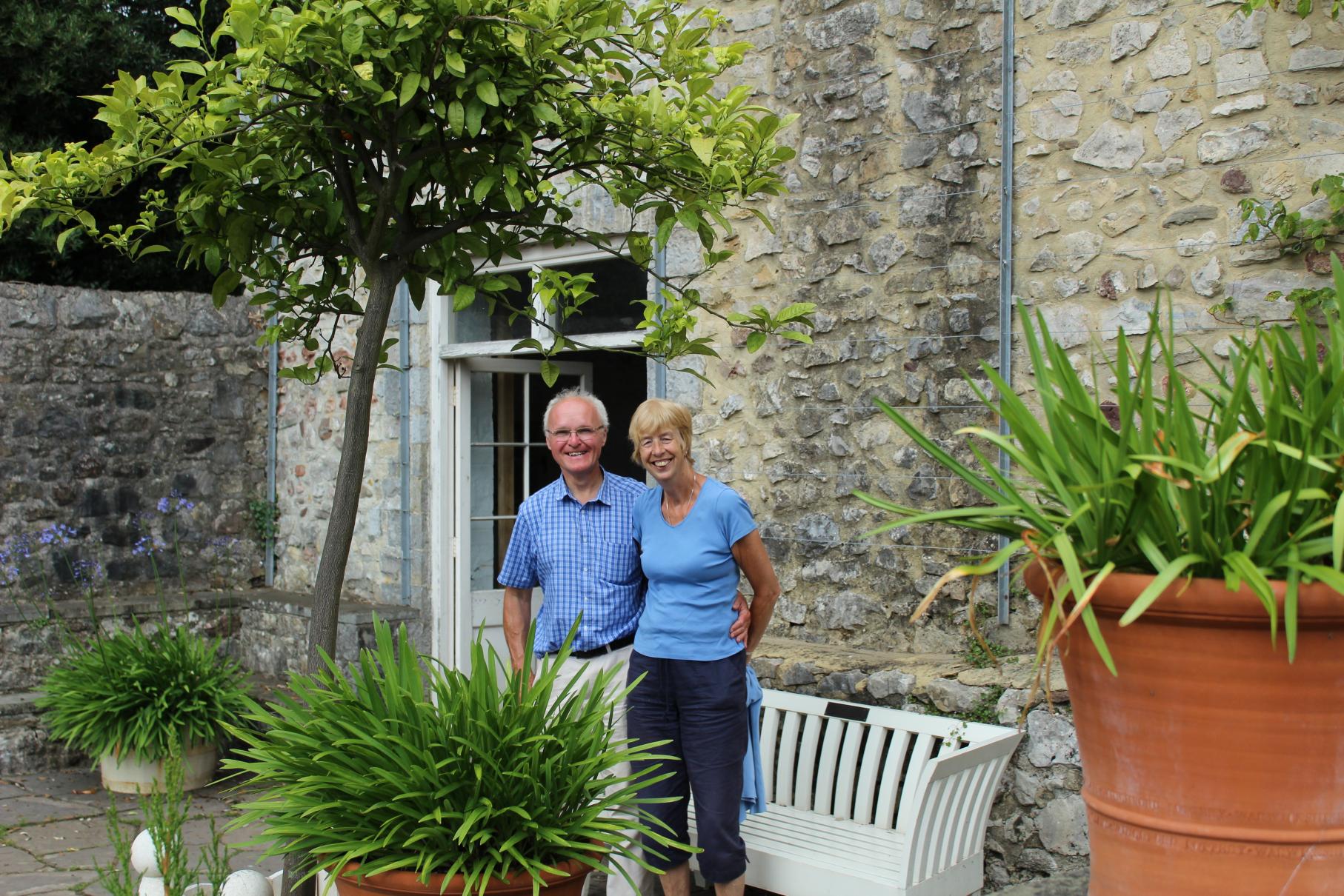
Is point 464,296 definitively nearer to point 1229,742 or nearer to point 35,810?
point 1229,742

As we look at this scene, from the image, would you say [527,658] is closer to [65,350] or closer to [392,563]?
[392,563]

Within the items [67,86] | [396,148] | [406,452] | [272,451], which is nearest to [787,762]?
[396,148]

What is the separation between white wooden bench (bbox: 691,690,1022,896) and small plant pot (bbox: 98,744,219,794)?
2574mm

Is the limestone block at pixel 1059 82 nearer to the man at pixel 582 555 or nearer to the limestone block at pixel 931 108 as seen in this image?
the limestone block at pixel 931 108

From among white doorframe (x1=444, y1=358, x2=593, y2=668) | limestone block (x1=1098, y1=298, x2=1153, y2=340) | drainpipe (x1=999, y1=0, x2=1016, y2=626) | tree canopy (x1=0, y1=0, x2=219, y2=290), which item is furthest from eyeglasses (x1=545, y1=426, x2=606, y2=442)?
tree canopy (x1=0, y1=0, x2=219, y2=290)

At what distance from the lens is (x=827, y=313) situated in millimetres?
4777

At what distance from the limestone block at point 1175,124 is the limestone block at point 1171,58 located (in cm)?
12

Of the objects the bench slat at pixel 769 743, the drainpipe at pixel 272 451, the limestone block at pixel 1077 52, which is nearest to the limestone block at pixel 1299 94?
the limestone block at pixel 1077 52

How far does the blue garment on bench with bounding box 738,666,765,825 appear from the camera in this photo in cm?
345

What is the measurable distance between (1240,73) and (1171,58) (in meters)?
0.22

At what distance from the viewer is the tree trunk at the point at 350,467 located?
2834mm

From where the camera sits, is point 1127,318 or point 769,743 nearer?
point 1127,318

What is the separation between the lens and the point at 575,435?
11.5ft

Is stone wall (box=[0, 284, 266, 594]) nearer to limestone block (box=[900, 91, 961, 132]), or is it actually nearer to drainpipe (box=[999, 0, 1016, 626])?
limestone block (box=[900, 91, 961, 132])
